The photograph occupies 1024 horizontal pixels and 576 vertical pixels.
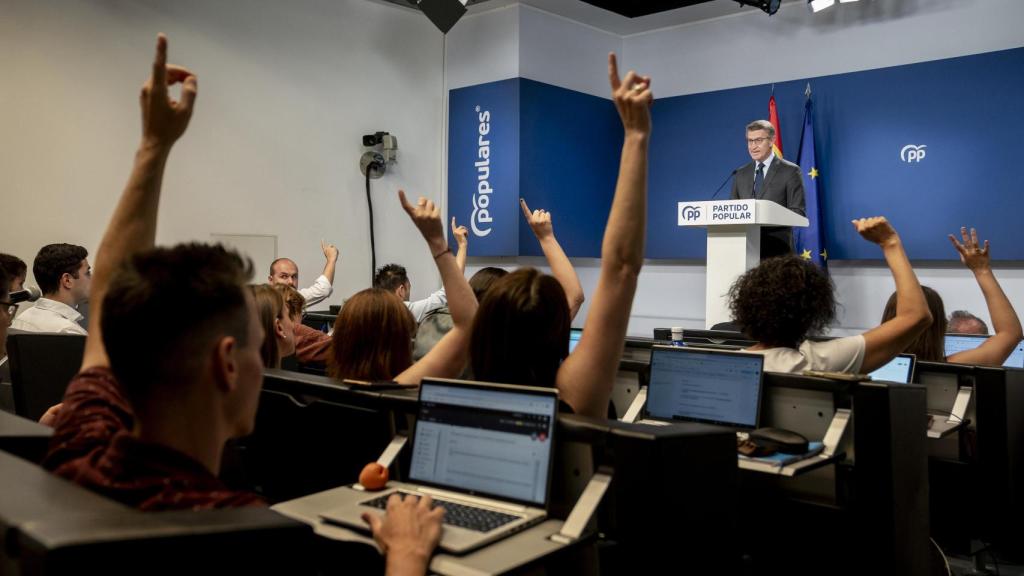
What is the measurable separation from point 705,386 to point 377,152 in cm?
613

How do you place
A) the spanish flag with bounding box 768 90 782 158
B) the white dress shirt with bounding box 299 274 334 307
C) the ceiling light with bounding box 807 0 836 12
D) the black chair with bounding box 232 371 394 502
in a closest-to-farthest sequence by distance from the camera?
the black chair with bounding box 232 371 394 502 → the white dress shirt with bounding box 299 274 334 307 → the ceiling light with bounding box 807 0 836 12 → the spanish flag with bounding box 768 90 782 158

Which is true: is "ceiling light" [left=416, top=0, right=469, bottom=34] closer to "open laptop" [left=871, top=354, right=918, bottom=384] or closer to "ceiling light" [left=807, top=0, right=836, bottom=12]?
"ceiling light" [left=807, top=0, right=836, bottom=12]

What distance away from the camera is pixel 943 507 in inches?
153

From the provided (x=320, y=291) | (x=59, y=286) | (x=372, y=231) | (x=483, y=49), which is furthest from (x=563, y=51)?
(x=59, y=286)

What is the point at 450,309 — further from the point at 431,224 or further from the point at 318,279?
the point at 318,279

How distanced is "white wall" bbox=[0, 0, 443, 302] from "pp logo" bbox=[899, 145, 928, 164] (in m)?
4.29

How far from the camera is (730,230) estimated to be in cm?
671

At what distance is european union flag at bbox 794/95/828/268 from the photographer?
8.01 m

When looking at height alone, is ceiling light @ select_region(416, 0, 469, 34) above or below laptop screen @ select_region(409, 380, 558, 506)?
above

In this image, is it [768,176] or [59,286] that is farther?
[768,176]

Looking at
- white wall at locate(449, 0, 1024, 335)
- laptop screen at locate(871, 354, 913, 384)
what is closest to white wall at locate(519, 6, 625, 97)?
white wall at locate(449, 0, 1024, 335)

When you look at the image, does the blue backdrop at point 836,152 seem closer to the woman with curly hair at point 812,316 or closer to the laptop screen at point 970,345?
the laptop screen at point 970,345

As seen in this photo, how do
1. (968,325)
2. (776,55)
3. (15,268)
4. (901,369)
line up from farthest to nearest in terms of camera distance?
1. (776,55)
2. (968,325)
3. (15,268)
4. (901,369)

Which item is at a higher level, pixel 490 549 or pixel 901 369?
pixel 901 369
